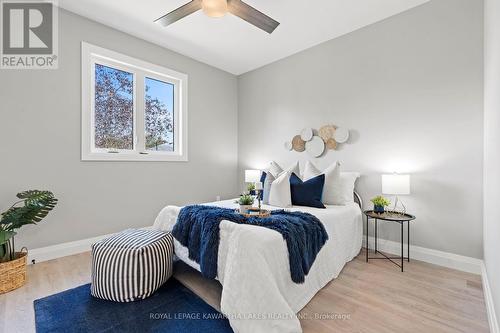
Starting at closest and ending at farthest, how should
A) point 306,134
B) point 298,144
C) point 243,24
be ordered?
point 243,24
point 306,134
point 298,144

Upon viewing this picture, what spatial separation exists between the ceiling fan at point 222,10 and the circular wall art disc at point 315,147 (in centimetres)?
177

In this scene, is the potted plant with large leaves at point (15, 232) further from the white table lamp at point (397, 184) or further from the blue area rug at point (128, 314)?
the white table lamp at point (397, 184)

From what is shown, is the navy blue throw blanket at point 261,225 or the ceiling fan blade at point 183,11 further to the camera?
the ceiling fan blade at point 183,11

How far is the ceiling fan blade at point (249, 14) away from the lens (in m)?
2.16

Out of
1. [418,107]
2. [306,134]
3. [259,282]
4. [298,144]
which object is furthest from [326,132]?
[259,282]

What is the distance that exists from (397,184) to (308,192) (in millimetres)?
963

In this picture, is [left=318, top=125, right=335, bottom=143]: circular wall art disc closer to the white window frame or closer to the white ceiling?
the white ceiling

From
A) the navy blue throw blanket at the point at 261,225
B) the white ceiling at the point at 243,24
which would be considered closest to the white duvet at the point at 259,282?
the navy blue throw blanket at the point at 261,225

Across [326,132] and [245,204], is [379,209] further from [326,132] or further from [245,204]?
[245,204]

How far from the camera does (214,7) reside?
85.0 inches

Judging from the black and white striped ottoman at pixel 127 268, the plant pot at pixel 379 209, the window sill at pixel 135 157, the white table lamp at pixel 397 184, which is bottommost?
the black and white striped ottoman at pixel 127 268

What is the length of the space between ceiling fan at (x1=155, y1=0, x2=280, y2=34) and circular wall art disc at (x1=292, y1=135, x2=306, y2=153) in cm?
181

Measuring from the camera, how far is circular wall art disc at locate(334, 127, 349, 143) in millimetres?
3322

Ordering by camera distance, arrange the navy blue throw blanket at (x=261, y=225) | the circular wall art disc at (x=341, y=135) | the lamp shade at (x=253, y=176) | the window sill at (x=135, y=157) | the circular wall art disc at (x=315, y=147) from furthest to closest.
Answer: the lamp shade at (x=253, y=176) → the circular wall art disc at (x=315, y=147) → the circular wall art disc at (x=341, y=135) → the window sill at (x=135, y=157) → the navy blue throw blanket at (x=261, y=225)
